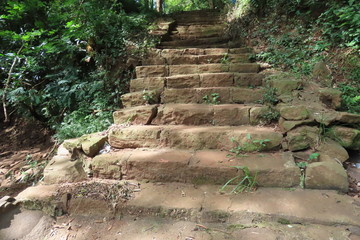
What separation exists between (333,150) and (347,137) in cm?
26

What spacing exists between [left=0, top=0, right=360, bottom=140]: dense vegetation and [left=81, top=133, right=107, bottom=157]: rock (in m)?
0.42

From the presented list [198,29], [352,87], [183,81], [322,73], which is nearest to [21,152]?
[183,81]

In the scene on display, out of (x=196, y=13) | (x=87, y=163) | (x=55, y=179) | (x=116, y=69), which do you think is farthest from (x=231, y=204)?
(x=196, y=13)

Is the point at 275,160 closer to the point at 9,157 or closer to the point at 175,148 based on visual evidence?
the point at 175,148

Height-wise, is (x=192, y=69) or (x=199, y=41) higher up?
(x=199, y=41)

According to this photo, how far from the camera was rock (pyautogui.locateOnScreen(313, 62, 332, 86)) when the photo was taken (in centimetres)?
295

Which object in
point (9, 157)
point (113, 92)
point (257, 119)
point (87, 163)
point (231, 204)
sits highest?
point (113, 92)

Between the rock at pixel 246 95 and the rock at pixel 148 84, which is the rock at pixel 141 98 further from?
the rock at pixel 246 95

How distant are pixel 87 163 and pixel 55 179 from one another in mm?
342

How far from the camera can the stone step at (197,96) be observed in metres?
2.94

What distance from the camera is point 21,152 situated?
3.77 metres

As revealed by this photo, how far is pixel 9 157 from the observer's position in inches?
145

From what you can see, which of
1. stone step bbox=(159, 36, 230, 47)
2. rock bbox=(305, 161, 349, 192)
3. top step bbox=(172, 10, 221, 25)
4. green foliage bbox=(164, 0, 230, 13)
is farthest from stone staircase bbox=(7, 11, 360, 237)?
green foliage bbox=(164, 0, 230, 13)

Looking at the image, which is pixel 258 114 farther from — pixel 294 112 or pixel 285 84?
pixel 285 84
